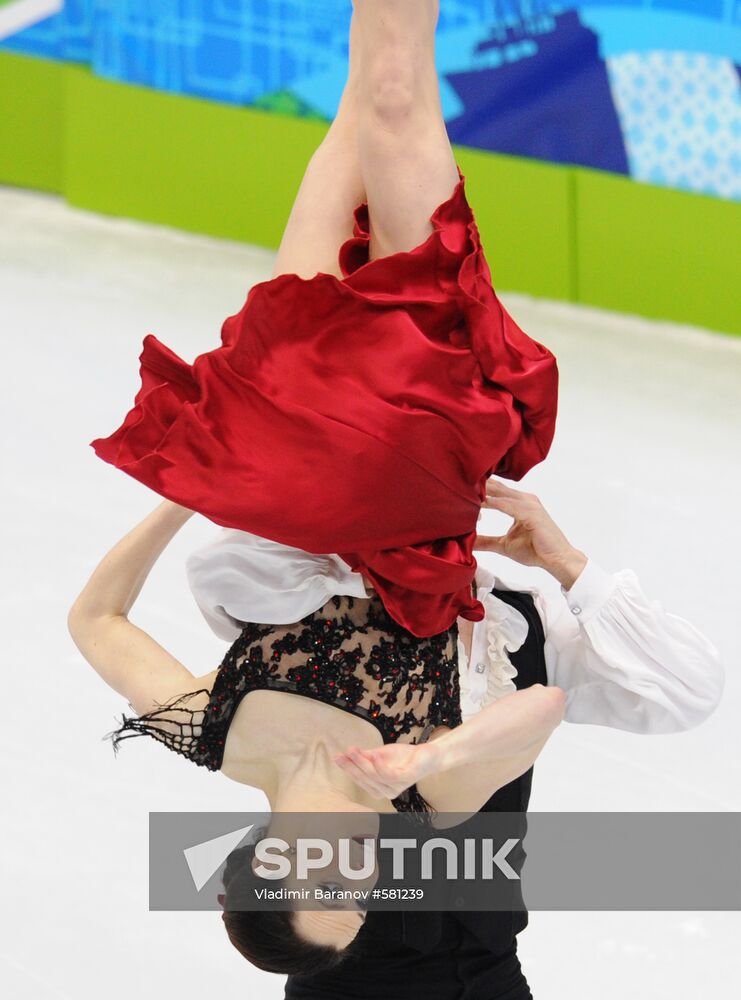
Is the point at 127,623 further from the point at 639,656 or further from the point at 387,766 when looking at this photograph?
the point at 639,656

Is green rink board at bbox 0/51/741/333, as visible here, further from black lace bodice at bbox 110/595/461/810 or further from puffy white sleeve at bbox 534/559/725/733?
black lace bodice at bbox 110/595/461/810

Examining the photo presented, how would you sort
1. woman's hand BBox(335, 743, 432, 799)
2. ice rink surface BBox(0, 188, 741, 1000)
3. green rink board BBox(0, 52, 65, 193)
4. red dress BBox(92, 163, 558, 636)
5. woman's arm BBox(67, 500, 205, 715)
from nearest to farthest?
1. woman's hand BBox(335, 743, 432, 799)
2. red dress BBox(92, 163, 558, 636)
3. woman's arm BBox(67, 500, 205, 715)
4. ice rink surface BBox(0, 188, 741, 1000)
5. green rink board BBox(0, 52, 65, 193)

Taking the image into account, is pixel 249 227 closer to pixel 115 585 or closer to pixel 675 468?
pixel 675 468

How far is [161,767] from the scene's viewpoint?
10.4ft

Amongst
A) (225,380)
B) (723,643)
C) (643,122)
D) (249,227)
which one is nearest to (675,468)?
(723,643)

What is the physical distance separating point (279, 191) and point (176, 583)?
2293 millimetres

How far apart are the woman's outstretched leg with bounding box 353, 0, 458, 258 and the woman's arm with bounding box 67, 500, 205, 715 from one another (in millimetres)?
421

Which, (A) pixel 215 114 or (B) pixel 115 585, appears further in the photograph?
(A) pixel 215 114

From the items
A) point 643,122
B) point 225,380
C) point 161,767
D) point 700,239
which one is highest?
point 225,380

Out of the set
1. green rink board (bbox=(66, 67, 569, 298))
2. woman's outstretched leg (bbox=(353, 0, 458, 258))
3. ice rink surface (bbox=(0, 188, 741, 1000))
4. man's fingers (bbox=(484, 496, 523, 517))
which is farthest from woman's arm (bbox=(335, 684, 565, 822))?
green rink board (bbox=(66, 67, 569, 298))

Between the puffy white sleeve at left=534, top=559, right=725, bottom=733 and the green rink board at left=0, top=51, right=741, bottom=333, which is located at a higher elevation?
the puffy white sleeve at left=534, top=559, right=725, bottom=733

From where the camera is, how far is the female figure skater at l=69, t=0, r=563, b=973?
185 centimetres

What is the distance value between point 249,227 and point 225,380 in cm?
403

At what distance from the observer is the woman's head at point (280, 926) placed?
1881 millimetres
